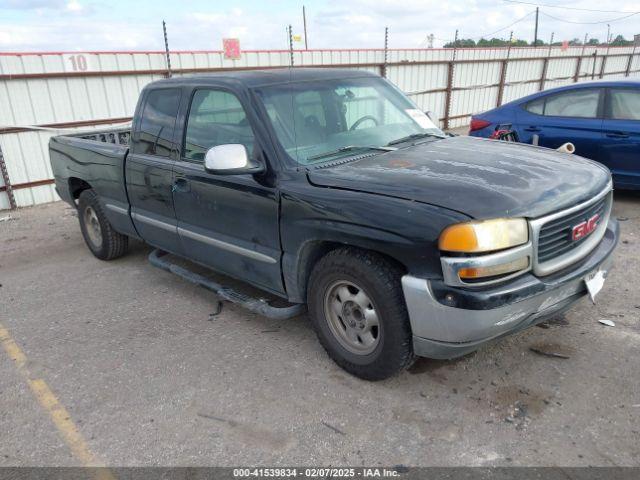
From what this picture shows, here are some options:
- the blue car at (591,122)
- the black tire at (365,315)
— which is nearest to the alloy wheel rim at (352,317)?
the black tire at (365,315)

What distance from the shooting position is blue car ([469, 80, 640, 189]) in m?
6.16

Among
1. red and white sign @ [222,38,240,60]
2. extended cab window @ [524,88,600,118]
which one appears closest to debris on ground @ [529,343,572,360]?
extended cab window @ [524,88,600,118]

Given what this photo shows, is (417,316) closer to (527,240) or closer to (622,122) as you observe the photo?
(527,240)

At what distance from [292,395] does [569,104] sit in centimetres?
581

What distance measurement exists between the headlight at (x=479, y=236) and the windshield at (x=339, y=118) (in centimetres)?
115

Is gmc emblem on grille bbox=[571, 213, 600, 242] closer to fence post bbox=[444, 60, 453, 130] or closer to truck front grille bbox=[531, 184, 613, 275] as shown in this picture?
truck front grille bbox=[531, 184, 613, 275]

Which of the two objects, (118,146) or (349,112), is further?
(118,146)

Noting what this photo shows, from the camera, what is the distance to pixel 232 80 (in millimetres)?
3570

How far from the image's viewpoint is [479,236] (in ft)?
7.88

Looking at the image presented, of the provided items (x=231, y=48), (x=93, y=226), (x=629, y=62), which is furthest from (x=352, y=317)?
(x=629, y=62)

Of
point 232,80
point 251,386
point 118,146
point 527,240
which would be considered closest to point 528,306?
point 527,240

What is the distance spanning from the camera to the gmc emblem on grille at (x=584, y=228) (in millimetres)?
2789

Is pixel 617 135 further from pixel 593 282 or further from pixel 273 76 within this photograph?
pixel 273 76

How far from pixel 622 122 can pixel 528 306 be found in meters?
4.84
